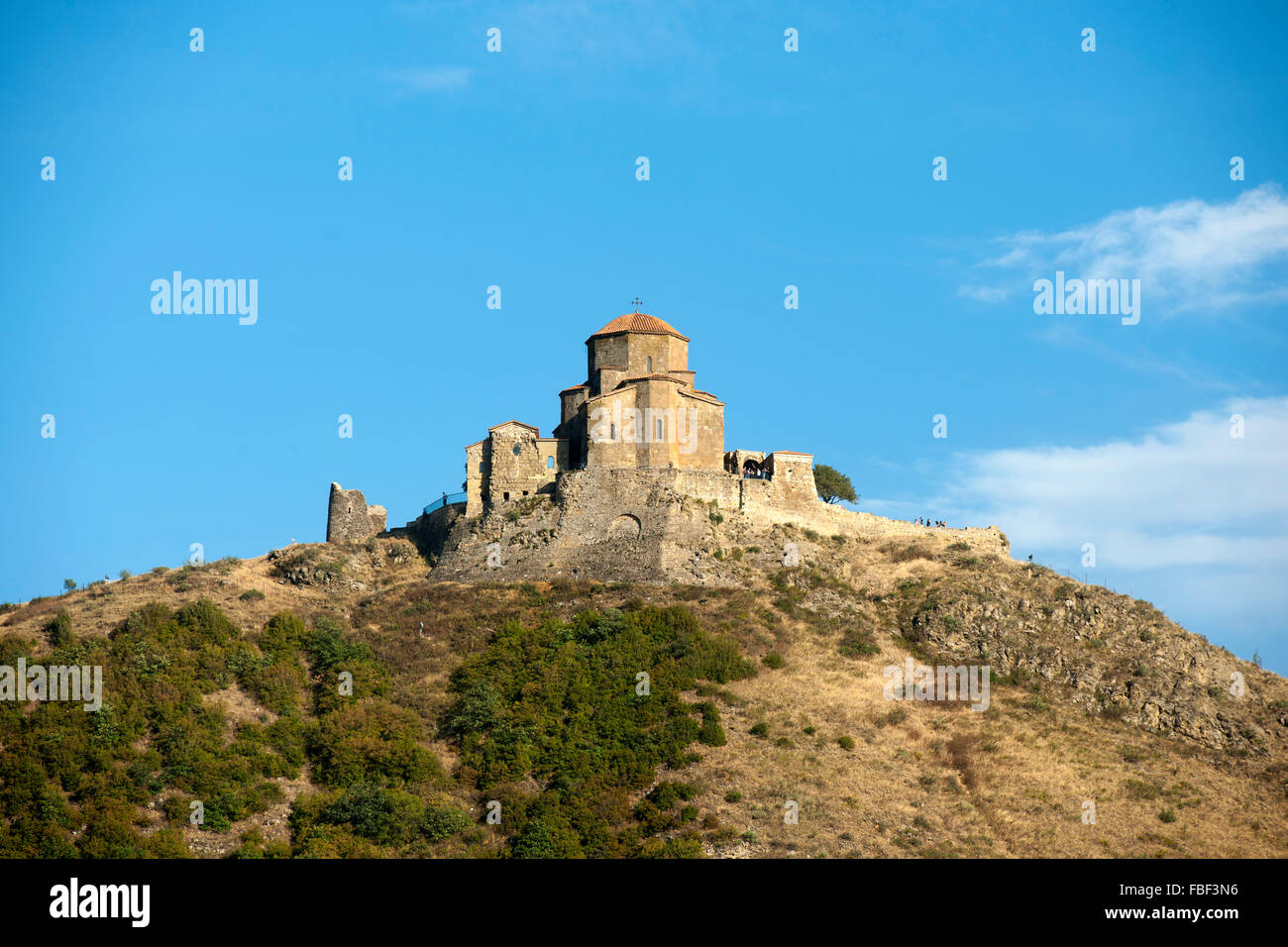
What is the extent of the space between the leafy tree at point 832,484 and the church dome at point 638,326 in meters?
18.5

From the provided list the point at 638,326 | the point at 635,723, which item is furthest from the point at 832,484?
the point at 635,723

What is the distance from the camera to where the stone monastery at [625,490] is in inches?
2650

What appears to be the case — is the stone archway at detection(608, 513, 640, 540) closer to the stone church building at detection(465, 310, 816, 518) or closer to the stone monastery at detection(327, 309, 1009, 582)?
the stone monastery at detection(327, 309, 1009, 582)

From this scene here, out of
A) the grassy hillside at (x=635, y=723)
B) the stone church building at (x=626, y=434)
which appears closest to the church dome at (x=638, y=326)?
the stone church building at (x=626, y=434)

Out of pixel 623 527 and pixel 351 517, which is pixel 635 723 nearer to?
pixel 623 527

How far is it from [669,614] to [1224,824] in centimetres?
2275

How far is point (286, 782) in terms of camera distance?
52375 mm

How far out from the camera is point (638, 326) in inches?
2889
